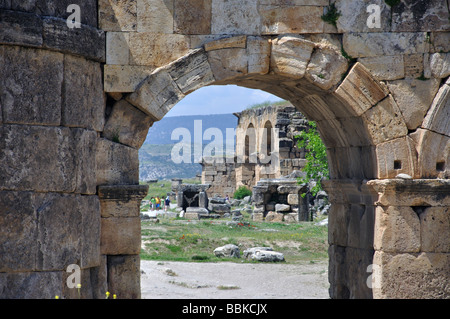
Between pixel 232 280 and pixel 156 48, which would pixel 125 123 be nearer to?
pixel 156 48

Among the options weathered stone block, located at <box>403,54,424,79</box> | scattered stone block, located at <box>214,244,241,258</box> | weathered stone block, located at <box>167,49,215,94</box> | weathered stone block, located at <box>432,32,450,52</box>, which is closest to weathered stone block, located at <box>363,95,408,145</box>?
weathered stone block, located at <box>403,54,424,79</box>

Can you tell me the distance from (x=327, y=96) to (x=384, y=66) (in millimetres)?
775

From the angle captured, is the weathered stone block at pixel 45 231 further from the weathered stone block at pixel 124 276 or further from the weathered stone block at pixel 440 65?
the weathered stone block at pixel 440 65

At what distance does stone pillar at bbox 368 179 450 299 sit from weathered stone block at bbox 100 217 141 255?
283 centimetres

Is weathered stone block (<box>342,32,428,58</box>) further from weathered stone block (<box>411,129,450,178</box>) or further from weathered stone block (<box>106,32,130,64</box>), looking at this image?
weathered stone block (<box>106,32,130,64</box>)

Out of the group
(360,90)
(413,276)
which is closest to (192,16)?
(360,90)

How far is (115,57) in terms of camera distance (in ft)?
23.6

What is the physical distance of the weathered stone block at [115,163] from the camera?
7.10 metres

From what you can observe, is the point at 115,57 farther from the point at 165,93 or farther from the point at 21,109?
the point at 21,109

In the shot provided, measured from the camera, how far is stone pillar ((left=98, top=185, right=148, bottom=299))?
7133 millimetres

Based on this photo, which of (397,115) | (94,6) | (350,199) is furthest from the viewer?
(350,199)

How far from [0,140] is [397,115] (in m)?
4.38

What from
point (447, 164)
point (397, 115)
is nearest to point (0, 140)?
point (397, 115)

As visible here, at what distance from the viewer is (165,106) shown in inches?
284
